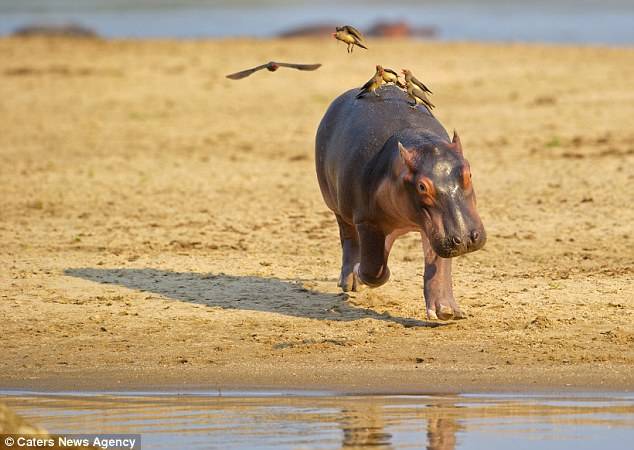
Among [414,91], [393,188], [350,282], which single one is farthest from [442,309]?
[414,91]

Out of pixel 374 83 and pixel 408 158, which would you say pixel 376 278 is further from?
pixel 374 83

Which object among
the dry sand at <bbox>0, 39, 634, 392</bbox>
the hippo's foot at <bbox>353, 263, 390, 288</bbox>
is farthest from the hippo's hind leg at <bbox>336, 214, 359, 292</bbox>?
the hippo's foot at <bbox>353, 263, 390, 288</bbox>

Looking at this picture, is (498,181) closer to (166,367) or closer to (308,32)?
(166,367)

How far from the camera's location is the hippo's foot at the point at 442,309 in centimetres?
766

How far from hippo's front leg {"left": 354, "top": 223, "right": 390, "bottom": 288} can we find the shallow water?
134 cm

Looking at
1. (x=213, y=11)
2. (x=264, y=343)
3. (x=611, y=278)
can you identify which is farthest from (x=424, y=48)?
(x=213, y=11)

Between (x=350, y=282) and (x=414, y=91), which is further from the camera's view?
(x=350, y=282)

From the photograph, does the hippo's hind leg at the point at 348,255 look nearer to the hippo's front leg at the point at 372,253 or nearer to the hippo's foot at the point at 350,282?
the hippo's foot at the point at 350,282

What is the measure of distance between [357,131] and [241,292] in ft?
4.30

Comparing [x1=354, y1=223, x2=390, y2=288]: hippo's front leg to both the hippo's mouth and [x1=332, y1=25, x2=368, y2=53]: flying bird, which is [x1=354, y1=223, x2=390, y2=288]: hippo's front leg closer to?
the hippo's mouth

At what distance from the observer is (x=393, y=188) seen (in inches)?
294

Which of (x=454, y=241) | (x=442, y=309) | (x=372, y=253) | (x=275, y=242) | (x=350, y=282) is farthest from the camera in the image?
(x=275, y=242)

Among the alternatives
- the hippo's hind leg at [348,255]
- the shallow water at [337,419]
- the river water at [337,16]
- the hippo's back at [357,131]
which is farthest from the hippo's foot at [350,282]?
the river water at [337,16]

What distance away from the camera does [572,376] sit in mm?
6895
